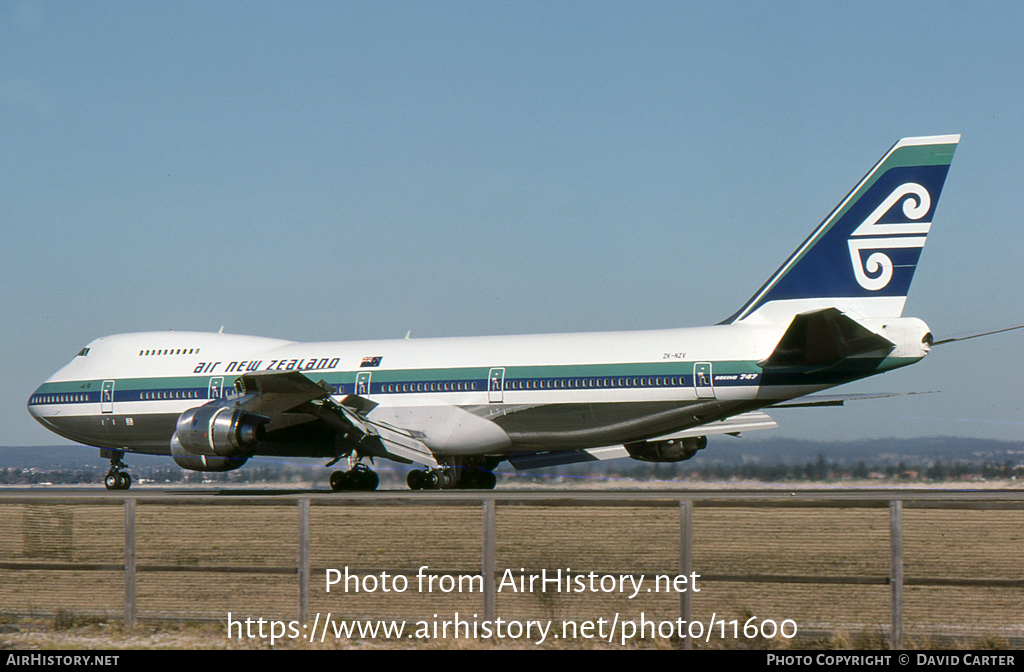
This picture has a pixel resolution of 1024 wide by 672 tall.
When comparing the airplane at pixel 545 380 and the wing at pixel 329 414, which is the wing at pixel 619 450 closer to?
the airplane at pixel 545 380

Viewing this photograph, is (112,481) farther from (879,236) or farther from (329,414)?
(879,236)

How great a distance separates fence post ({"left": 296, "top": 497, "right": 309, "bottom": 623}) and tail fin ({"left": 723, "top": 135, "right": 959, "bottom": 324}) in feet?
51.8

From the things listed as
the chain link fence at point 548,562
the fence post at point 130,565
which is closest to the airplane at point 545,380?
the chain link fence at point 548,562

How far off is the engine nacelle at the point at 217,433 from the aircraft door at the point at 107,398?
6.64 metres

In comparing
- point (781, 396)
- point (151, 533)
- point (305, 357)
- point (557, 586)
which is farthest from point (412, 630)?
point (305, 357)

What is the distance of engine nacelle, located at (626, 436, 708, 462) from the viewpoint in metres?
26.8

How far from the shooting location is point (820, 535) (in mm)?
8945

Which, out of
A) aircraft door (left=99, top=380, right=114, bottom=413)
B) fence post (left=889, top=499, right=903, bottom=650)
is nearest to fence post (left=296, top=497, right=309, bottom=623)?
fence post (left=889, top=499, right=903, bottom=650)

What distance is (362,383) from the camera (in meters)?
27.3

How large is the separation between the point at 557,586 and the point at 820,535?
7.56ft

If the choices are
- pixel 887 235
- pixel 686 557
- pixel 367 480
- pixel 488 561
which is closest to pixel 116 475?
pixel 367 480

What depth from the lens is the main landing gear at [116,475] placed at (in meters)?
29.7
